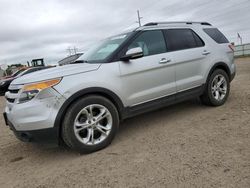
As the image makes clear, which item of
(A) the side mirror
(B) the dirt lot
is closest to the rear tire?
(B) the dirt lot

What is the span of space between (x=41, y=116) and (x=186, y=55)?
285 cm

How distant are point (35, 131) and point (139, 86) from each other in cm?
173

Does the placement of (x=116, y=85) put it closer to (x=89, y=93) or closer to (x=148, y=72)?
(x=89, y=93)

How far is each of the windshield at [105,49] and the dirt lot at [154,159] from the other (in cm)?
140

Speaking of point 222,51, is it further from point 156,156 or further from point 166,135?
point 156,156

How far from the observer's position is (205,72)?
4891 millimetres

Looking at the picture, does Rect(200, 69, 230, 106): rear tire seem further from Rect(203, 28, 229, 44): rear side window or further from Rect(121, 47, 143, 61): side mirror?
Rect(121, 47, 143, 61): side mirror

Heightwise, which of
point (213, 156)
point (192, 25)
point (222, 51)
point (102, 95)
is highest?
point (192, 25)

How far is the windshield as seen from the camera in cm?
404

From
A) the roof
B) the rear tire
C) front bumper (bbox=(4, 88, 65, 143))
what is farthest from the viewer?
the rear tire

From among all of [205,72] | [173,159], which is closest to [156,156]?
[173,159]

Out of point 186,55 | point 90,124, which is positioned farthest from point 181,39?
point 90,124

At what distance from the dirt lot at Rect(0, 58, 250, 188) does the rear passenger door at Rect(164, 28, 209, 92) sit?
28.2 inches

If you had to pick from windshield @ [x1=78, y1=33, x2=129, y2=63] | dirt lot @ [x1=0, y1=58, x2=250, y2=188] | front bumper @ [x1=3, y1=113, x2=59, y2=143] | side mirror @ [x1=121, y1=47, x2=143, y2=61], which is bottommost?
dirt lot @ [x1=0, y1=58, x2=250, y2=188]
